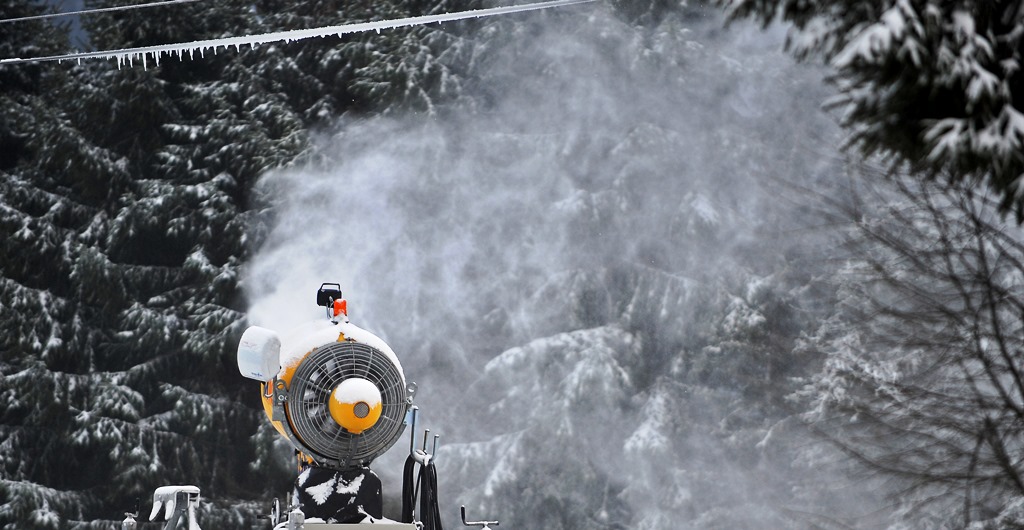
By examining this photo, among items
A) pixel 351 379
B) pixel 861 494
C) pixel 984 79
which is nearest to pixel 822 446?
pixel 861 494

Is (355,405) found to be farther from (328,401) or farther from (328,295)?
(328,295)

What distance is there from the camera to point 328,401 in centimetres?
614

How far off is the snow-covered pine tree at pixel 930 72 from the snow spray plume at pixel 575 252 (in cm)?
1378

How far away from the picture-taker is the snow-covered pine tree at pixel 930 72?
2.69 meters

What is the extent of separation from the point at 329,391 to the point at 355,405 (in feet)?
0.53

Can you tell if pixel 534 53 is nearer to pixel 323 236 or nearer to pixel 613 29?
pixel 613 29

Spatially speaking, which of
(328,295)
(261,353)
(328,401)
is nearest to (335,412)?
(328,401)

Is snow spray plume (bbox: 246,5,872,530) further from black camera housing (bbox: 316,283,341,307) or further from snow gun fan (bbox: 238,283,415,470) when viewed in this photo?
snow gun fan (bbox: 238,283,415,470)

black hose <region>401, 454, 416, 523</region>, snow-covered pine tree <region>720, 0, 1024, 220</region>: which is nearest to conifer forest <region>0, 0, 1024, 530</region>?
black hose <region>401, 454, 416, 523</region>

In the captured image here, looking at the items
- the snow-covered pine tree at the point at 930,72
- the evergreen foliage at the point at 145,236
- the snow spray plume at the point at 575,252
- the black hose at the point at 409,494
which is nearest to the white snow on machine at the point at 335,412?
the black hose at the point at 409,494

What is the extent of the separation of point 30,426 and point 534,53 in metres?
9.27

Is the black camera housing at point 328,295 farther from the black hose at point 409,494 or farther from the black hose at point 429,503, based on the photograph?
the black hose at point 429,503

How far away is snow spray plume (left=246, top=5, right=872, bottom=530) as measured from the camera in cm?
1719

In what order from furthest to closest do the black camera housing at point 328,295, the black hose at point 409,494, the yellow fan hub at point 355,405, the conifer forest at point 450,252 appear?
1. the conifer forest at point 450,252
2. the black camera housing at point 328,295
3. the black hose at point 409,494
4. the yellow fan hub at point 355,405
